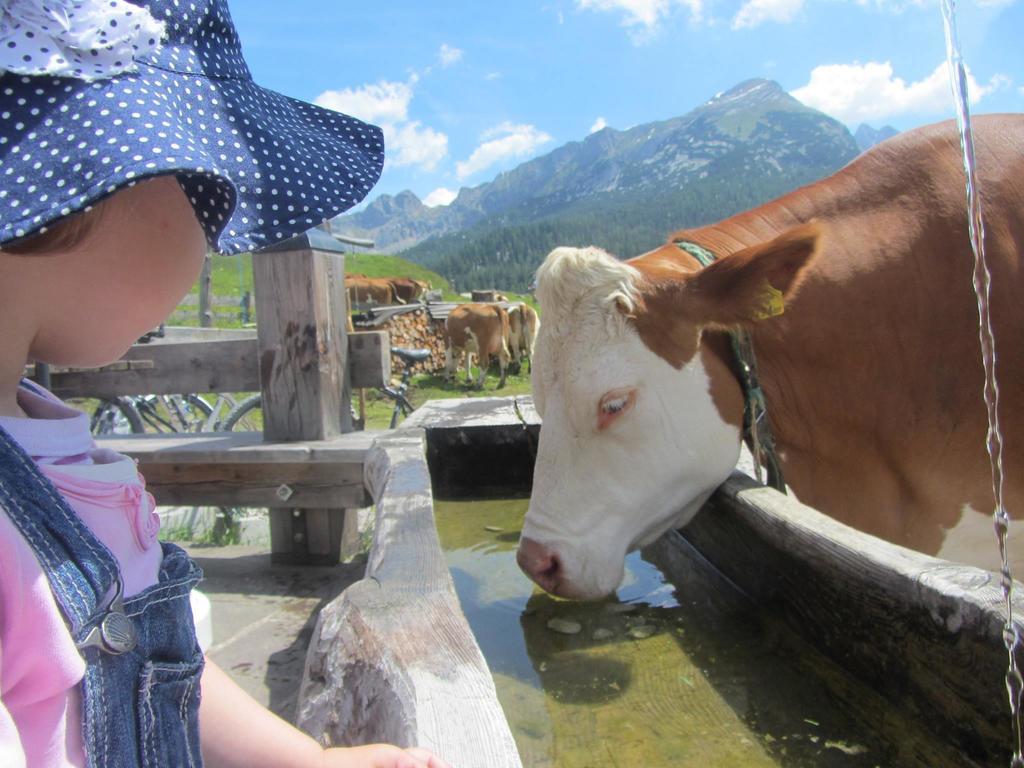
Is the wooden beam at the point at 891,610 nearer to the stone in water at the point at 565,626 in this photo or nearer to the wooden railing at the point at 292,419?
the stone in water at the point at 565,626

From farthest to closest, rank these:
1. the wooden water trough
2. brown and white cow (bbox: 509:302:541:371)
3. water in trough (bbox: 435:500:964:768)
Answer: brown and white cow (bbox: 509:302:541:371) < water in trough (bbox: 435:500:964:768) < the wooden water trough

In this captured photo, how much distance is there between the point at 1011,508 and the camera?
2.28 meters

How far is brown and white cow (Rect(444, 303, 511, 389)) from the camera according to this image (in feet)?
54.6

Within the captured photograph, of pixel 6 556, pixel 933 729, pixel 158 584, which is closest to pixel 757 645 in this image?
pixel 933 729

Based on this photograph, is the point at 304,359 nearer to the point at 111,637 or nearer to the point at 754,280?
the point at 754,280

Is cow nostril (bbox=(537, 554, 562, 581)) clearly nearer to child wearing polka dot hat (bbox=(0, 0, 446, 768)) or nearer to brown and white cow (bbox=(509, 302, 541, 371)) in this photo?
child wearing polka dot hat (bbox=(0, 0, 446, 768))

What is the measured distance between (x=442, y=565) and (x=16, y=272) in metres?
1.10

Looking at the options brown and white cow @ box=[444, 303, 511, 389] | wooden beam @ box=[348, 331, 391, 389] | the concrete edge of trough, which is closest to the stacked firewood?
brown and white cow @ box=[444, 303, 511, 389]

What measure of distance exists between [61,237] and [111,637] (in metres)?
0.44

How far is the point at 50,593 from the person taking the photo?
79cm

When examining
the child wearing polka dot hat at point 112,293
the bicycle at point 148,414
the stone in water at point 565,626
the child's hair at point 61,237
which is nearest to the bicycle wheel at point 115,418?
the bicycle at point 148,414

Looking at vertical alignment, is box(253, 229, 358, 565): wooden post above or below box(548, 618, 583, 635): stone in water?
above

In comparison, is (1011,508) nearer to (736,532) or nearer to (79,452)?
(736,532)

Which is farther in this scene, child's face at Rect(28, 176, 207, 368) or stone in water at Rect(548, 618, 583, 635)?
stone in water at Rect(548, 618, 583, 635)
